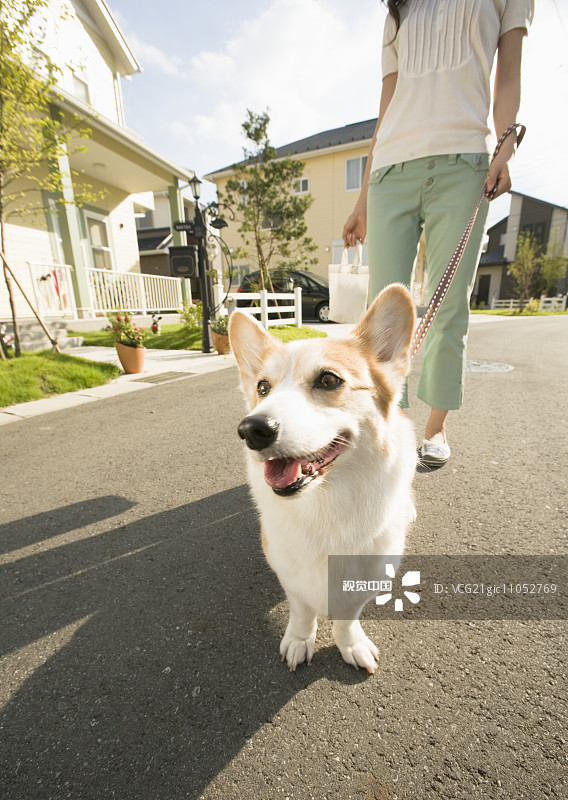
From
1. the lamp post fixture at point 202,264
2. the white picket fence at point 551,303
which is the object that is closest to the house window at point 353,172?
the lamp post fixture at point 202,264

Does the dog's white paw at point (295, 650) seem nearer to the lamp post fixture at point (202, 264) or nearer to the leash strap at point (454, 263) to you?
the leash strap at point (454, 263)

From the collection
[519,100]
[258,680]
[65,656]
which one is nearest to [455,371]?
[519,100]

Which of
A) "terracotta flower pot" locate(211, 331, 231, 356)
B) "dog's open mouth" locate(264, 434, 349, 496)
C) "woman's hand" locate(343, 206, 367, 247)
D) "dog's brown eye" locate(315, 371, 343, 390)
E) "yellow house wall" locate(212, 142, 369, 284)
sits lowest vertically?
"terracotta flower pot" locate(211, 331, 231, 356)

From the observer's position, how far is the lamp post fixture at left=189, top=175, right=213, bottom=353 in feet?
26.2

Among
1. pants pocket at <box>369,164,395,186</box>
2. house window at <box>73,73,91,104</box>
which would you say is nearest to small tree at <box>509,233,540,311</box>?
house window at <box>73,73,91,104</box>

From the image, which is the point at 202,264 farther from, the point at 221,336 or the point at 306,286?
the point at 306,286

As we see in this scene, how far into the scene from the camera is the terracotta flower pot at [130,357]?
6035 mm

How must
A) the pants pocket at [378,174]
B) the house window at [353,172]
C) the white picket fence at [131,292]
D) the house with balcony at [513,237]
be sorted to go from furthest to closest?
the house with balcony at [513,237] < the house window at [353,172] < the white picket fence at [131,292] < the pants pocket at [378,174]

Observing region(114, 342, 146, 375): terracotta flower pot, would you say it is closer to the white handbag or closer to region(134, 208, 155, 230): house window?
the white handbag

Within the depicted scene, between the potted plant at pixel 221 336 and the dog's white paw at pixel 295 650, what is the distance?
6790 mm

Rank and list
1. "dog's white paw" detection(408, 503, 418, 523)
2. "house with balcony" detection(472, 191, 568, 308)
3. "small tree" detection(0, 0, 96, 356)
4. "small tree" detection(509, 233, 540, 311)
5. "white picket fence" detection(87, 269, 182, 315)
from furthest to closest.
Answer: "house with balcony" detection(472, 191, 568, 308), "small tree" detection(509, 233, 540, 311), "white picket fence" detection(87, 269, 182, 315), "small tree" detection(0, 0, 96, 356), "dog's white paw" detection(408, 503, 418, 523)

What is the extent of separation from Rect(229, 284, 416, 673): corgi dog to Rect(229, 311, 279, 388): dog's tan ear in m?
0.17

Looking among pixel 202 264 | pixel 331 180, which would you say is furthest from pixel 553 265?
pixel 202 264

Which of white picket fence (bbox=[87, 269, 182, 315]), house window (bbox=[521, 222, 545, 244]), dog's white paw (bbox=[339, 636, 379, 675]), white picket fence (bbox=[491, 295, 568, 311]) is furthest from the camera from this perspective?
house window (bbox=[521, 222, 545, 244])
